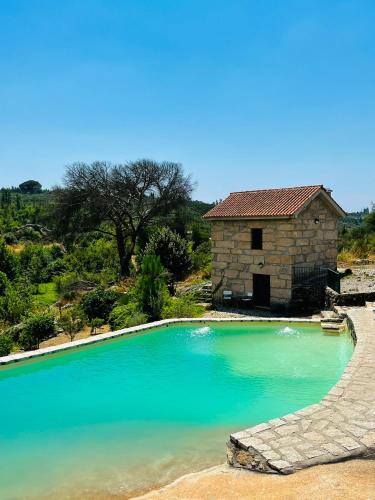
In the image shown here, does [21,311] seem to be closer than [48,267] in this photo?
Yes

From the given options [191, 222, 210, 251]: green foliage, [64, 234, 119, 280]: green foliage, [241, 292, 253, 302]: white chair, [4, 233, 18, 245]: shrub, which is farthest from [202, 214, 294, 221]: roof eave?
[4, 233, 18, 245]: shrub

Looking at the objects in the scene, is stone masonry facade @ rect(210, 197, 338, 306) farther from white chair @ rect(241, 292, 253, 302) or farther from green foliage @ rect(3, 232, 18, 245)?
green foliage @ rect(3, 232, 18, 245)

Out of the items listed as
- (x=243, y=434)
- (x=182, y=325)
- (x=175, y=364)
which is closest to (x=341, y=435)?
(x=243, y=434)

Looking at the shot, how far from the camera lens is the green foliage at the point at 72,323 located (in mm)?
15711

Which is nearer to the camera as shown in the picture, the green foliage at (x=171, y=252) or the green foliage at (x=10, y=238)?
the green foliage at (x=171, y=252)

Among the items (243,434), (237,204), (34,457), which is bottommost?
(34,457)

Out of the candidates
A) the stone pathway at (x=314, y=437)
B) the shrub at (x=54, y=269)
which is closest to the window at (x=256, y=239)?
the stone pathway at (x=314, y=437)

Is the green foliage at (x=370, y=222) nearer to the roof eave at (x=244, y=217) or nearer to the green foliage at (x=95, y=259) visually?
the green foliage at (x=95, y=259)

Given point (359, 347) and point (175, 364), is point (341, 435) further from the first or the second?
point (175, 364)

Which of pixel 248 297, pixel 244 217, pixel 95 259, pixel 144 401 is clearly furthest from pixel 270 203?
pixel 95 259

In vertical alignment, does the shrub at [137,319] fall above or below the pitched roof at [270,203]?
below

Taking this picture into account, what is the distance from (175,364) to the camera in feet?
34.9

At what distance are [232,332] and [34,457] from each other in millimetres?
8046

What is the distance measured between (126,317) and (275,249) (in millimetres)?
6507
